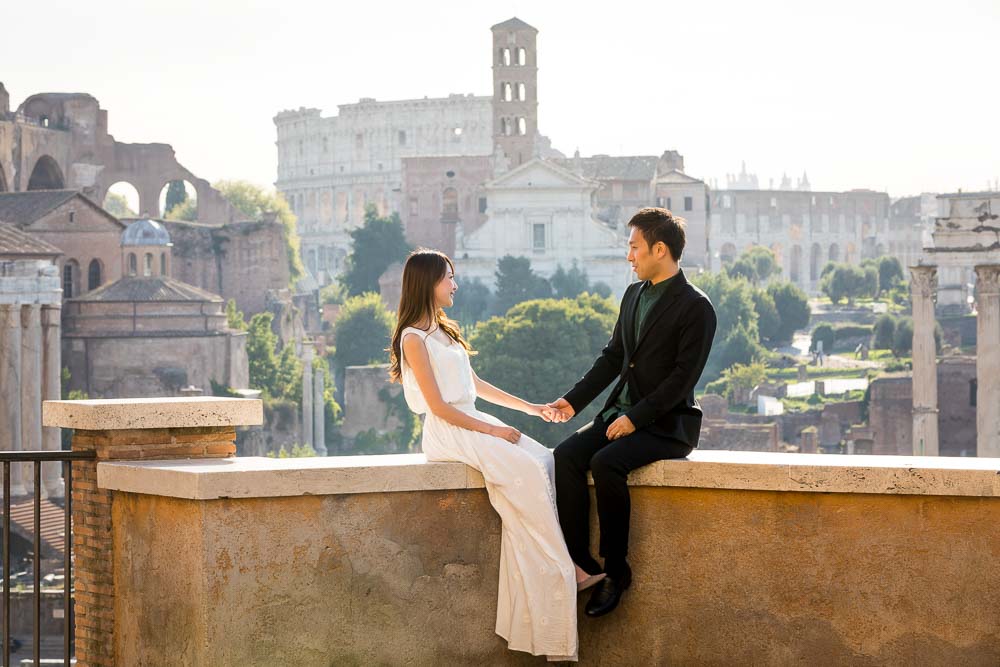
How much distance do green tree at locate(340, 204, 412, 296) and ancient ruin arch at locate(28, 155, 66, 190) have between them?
604 inches

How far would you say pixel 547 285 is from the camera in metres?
62.8

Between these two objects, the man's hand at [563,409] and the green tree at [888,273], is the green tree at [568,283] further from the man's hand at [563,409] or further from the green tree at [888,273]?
the man's hand at [563,409]

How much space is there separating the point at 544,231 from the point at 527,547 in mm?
60590

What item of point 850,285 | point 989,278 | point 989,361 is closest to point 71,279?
point 989,278

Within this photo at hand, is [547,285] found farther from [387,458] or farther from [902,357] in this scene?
[387,458]

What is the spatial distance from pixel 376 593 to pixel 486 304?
57836 mm

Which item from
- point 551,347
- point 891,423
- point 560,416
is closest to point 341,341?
point 551,347

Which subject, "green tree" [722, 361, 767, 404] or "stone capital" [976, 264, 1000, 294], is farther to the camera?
"green tree" [722, 361, 767, 404]

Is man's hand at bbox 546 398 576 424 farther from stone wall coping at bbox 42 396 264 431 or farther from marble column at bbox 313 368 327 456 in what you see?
marble column at bbox 313 368 327 456

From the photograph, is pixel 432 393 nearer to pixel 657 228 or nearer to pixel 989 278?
pixel 657 228

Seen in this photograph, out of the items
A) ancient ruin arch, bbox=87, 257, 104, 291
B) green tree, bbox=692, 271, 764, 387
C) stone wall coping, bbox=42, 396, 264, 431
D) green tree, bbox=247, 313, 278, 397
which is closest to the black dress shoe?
stone wall coping, bbox=42, 396, 264, 431

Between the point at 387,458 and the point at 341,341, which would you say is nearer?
the point at 387,458

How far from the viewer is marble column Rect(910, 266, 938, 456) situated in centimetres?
2491

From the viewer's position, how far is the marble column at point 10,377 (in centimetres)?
3016
